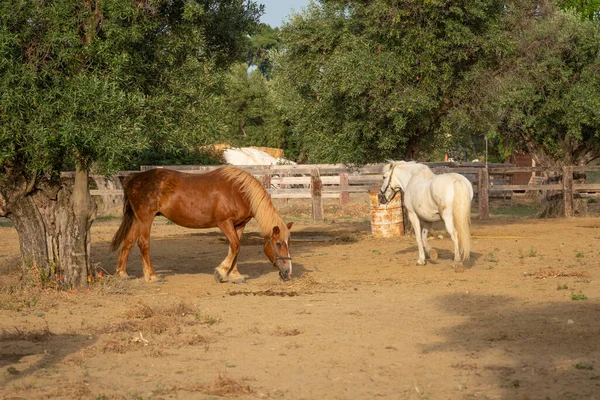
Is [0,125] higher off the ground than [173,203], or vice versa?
[0,125]

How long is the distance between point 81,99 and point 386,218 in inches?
378

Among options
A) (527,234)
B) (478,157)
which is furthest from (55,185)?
(478,157)

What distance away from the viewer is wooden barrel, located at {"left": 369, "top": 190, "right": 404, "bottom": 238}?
18359 millimetres

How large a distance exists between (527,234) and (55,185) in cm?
1111

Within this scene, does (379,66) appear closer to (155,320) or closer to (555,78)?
(555,78)

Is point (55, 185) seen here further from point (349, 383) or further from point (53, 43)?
point (349, 383)

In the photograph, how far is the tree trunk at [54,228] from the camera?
1171 cm

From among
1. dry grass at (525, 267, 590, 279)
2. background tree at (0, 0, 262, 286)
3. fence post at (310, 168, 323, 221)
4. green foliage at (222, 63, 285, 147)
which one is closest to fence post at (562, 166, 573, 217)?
fence post at (310, 168, 323, 221)

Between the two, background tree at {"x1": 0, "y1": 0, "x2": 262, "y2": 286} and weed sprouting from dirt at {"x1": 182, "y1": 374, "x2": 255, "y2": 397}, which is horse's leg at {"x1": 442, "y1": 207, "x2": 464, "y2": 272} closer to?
background tree at {"x1": 0, "y1": 0, "x2": 262, "y2": 286}

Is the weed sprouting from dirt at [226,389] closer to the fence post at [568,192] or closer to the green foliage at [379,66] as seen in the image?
the green foliage at [379,66]

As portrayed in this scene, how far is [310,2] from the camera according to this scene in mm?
17922

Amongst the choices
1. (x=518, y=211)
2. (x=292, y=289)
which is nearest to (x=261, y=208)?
(x=292, y=289)

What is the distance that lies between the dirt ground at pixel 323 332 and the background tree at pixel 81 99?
1.05m

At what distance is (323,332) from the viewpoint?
8.56 m
